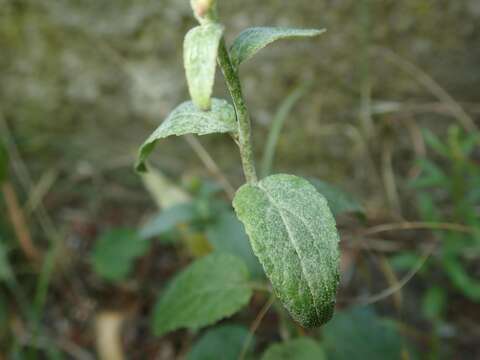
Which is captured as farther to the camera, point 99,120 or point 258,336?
point 99,120

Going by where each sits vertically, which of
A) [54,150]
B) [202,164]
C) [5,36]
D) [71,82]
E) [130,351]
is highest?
[5,36]

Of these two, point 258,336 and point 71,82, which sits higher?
point 71,82

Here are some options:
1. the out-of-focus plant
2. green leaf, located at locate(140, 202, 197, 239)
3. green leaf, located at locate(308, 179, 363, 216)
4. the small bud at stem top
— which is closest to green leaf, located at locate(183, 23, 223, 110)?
the small bud at stem top

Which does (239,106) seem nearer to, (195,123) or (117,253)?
(195,123)

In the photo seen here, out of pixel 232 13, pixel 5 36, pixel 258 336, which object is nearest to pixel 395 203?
pixel 258 336

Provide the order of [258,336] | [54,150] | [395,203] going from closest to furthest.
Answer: [258,336]
[395,203]
[54,150]

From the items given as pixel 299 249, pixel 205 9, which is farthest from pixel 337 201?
pixel 205 9

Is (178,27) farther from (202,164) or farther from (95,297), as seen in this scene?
(95,297)

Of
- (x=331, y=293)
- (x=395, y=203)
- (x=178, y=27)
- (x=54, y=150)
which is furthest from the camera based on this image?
(x=54, y=150)

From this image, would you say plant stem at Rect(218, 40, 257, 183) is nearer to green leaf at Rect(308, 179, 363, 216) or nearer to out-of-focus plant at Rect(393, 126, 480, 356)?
green leaf at Rect(308, 179, 363, 216)
